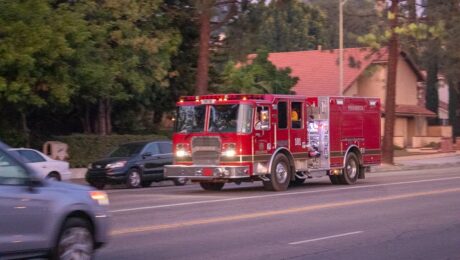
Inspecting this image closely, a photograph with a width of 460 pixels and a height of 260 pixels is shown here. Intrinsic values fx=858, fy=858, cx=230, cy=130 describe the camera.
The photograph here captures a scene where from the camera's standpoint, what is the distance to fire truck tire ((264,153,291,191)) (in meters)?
23.7

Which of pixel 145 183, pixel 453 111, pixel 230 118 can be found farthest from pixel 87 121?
pixel 453 111

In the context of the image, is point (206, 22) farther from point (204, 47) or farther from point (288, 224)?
point (288, 224)

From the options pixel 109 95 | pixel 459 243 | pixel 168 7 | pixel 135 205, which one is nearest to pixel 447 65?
pixel 168 7

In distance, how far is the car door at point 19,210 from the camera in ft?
31.1

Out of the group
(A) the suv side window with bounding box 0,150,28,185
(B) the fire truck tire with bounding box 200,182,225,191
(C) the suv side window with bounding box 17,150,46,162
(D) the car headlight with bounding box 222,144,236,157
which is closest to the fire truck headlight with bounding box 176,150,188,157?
(D) the car headlight with bounding box 222,144,236,157

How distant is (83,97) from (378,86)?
31.2 m

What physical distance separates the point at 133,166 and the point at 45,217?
18.3 m

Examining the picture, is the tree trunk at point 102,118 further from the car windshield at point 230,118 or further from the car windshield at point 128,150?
A: the car windshield at point 230,118

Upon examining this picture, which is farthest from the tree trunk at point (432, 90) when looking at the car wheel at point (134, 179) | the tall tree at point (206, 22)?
the car wheel at point (134, 179)

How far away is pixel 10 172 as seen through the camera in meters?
9.72

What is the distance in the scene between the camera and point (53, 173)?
2662cm

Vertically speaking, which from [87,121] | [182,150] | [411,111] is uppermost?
[411,111]

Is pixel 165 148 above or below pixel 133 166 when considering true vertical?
above

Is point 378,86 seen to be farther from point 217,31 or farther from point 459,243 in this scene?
point 459,243
